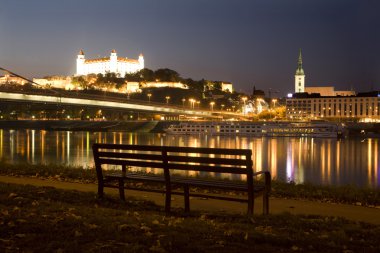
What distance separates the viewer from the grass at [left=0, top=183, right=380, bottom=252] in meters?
4.13

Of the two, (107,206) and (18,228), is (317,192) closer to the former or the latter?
(107,206)

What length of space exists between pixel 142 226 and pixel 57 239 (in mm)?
868

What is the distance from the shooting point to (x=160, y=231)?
4.64 m

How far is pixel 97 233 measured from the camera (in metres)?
4.50

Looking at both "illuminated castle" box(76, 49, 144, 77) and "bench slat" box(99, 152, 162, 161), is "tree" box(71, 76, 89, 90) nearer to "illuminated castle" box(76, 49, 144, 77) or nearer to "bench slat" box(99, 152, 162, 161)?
"illuminated castle" box(76, 49, 144, 77)

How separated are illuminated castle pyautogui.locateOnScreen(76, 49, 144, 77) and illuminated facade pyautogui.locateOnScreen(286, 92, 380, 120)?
193 feet

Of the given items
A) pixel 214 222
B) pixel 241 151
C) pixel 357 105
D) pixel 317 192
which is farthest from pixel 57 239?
pixel 357 105

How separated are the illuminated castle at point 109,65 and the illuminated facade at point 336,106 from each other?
58.7 m

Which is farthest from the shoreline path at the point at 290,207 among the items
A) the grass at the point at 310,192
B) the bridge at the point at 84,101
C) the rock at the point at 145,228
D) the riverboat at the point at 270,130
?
the riverboat at the point at 270,130

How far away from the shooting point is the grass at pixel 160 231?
4129 millimetres

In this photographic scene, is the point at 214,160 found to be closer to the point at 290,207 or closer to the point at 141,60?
Answer: the point at 290,207

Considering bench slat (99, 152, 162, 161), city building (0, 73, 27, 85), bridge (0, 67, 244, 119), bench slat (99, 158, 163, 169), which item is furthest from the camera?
city building (0, 73, 27, 85)

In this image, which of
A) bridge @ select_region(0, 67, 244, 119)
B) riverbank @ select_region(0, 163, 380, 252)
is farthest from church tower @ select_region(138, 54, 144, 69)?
riverbank @ select_region(0, 163, 380, 252)

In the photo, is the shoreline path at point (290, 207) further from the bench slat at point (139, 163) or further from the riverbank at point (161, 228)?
the bench slat at point (139, 163)
